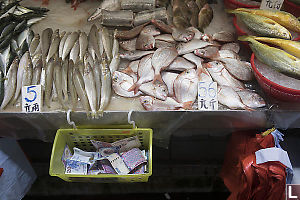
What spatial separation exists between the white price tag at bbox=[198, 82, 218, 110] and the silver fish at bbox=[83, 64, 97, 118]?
723mm

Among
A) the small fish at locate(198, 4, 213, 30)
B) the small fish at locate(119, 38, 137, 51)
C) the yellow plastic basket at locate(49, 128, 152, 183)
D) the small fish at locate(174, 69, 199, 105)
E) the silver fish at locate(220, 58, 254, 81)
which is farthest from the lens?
the small fish at locate(198, 4, 213, 30)

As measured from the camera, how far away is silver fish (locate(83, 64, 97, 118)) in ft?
5.70

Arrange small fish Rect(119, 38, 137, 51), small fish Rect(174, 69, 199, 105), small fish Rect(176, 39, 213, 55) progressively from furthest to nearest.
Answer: small fish Rect(119, 38, 137, 51) < small fish Rect(176, 39, 213, 55) < small fish Rect(174, 69, 199, 105)

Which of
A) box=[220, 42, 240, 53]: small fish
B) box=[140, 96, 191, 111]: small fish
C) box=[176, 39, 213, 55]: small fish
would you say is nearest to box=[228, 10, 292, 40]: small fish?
box=[220, 42, 240, 53]: small fish

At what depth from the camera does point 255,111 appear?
5.53ft

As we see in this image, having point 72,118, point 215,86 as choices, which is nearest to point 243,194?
point 215,86

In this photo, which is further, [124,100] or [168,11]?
[168,11]

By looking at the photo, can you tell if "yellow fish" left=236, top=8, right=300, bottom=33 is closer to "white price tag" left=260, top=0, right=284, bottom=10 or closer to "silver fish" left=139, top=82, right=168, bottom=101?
"white price tag" left=260, top=0, right=284, bottom=10

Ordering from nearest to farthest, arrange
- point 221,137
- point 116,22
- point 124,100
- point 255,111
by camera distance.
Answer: point 255,111, point 124,100, point 221,137, point 116,22

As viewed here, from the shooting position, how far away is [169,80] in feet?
6.17

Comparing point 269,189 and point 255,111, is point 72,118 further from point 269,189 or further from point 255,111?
point 269,189

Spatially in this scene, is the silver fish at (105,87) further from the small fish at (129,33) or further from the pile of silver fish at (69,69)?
the small fish at (129,33)

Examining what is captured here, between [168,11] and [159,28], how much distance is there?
1.09 feet

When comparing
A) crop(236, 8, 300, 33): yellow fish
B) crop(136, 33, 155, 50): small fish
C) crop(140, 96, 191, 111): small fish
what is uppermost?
crop(236, 8, 300, 33): yellow fish
